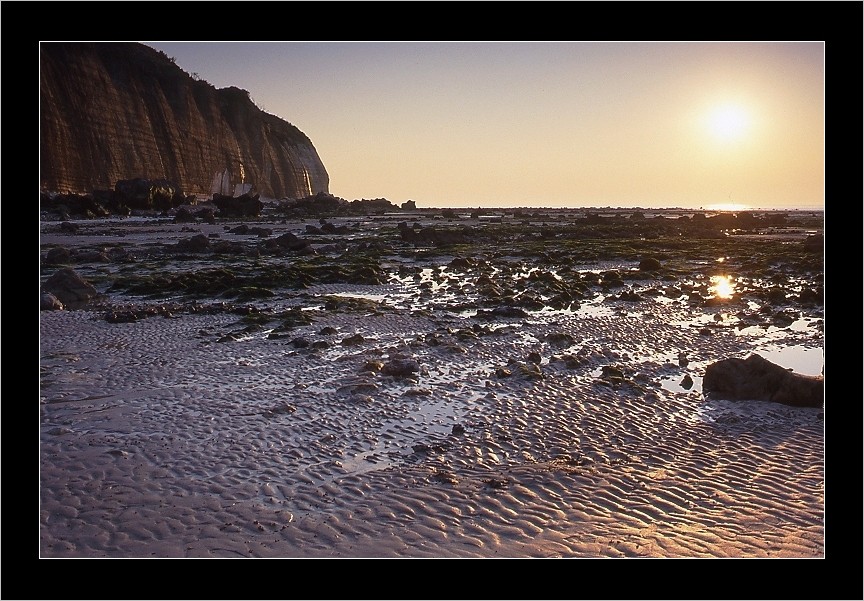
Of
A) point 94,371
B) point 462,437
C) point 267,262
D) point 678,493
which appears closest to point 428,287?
point 267,262

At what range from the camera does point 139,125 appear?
67.3 m

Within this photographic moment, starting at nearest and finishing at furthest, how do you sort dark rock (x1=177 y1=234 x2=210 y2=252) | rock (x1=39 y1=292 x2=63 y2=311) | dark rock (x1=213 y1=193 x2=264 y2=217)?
rock (x1=39 y1=292 x2=63 y2=311) → dark rock (x1=177 y1=234 x2=210 y2=252) → dark rock (x1=213 y1=193 x2=264 y2=217)

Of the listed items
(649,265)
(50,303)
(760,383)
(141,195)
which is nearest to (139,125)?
(141,195)

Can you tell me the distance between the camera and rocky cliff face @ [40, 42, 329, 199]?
5603cm

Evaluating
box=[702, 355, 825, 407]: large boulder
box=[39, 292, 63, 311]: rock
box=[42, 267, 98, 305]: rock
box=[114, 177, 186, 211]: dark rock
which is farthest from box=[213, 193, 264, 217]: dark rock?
box=[702, 355, 825, 407]: large boulder

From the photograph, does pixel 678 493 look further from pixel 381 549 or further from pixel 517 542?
pixel 381 549

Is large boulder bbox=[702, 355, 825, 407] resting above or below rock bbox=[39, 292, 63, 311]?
below

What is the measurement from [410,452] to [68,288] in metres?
12.8

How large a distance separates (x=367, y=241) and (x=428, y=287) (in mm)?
18349

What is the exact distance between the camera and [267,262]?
86.8ft

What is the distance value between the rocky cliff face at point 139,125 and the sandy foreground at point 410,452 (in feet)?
153

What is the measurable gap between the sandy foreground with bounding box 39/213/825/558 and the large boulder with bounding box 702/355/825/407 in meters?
0.27

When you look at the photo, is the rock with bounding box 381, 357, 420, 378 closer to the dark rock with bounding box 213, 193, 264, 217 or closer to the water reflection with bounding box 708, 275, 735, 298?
the water reflection with bounding box 708, 275, 735, 298

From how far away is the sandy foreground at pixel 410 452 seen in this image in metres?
5.70
